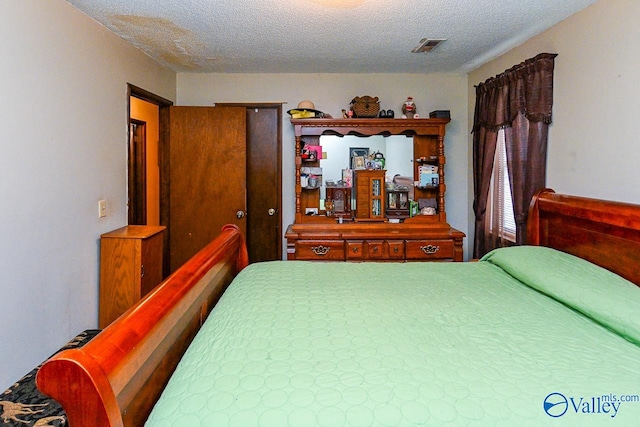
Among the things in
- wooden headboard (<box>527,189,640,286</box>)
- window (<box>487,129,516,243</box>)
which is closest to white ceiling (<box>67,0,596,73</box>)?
window (<box>487,129,516,243</box>)

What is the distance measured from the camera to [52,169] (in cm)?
225

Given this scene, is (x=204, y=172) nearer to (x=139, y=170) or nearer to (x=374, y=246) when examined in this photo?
(x=139, y=170)

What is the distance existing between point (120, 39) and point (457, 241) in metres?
3.10

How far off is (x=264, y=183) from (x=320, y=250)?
1.06m

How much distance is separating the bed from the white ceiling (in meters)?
1.38

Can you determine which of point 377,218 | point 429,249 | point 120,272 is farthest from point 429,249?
point 120,272

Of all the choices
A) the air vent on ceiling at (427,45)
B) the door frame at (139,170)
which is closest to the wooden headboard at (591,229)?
the air vent on ceiling at (427,45)

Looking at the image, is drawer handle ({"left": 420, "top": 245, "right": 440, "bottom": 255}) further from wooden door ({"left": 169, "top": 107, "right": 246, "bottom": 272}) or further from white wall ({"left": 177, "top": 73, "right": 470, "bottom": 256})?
wooden door ({"left": 169, "top": 107, "right": 246, "bottom": 272})

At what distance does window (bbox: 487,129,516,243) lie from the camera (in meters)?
3.26

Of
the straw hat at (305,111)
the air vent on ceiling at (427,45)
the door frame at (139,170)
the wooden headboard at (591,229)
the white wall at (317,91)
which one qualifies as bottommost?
the wooden headboard at (591,229)

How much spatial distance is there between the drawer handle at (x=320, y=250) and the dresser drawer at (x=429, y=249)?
70 cm

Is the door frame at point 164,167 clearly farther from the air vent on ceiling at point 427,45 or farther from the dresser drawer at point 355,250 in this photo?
the air vent on ceiling at point 427,45

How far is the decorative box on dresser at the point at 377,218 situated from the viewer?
3516mm

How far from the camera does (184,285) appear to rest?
1322 mm
